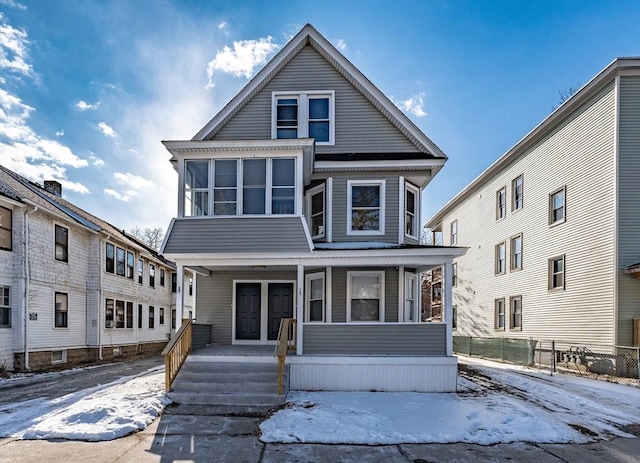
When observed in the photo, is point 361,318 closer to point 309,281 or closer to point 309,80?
point 309,281

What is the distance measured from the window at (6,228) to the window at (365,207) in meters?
11.2

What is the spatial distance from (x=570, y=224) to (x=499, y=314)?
7.07 meters

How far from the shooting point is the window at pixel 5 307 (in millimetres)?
12328

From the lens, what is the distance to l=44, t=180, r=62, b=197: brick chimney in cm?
1906

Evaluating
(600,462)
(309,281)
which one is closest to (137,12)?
(309,281)

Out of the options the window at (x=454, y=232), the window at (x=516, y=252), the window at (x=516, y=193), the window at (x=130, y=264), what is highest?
the window at (x=516, y=193)

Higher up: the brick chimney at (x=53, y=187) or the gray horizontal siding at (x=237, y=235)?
the brick chimney at (x=53, y=187)

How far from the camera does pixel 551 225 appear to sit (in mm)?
15148

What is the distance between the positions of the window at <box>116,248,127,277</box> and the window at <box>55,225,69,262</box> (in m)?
3.51

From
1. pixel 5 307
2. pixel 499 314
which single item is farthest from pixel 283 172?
pixel 499 314

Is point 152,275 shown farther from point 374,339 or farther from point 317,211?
point 374,339

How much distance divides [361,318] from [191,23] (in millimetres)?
10720

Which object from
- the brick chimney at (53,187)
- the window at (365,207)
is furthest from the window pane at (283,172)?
the brick chimney at (53,187)

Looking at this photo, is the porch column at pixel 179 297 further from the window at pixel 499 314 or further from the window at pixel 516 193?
the window at pixel 499 314
